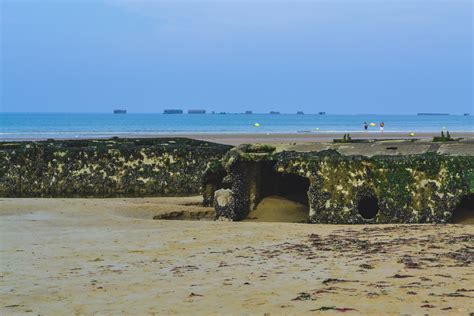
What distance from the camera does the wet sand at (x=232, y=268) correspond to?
6.19 m

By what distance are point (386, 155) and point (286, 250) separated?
14.1 feet

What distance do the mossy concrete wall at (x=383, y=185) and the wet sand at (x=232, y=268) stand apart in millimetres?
760

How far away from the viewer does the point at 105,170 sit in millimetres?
17516

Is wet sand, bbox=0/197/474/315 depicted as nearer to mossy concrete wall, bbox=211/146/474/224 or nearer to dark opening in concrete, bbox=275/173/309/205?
mossy concrete wall, bbox=211/146/474/224

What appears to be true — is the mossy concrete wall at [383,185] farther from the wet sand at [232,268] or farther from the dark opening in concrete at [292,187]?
the dark opening in concrete at [292,187]

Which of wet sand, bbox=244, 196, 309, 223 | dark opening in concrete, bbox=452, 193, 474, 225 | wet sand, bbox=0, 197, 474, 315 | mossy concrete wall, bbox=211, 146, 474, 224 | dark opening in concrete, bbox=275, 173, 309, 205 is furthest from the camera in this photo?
dark opening in concrete, bbox=275, 173, 309, 205

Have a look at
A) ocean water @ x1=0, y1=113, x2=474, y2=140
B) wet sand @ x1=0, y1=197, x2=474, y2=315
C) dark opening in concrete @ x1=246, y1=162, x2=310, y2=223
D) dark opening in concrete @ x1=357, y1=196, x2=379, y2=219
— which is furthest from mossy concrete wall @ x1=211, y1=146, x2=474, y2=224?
ocean water @ x1=0, y1=113, x2=474, y2=140

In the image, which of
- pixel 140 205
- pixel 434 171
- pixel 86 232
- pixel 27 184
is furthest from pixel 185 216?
pixel 27 184

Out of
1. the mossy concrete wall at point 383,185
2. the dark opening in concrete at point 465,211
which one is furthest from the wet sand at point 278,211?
the dark opening in concrete at point 465,211

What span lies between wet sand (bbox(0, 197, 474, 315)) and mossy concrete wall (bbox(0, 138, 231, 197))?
5.49 m

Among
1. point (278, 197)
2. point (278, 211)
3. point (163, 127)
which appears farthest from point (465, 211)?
point (163, 127)

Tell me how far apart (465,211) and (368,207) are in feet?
4.84

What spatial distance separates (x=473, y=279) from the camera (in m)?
6.86

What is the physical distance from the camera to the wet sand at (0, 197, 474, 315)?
6188mm
